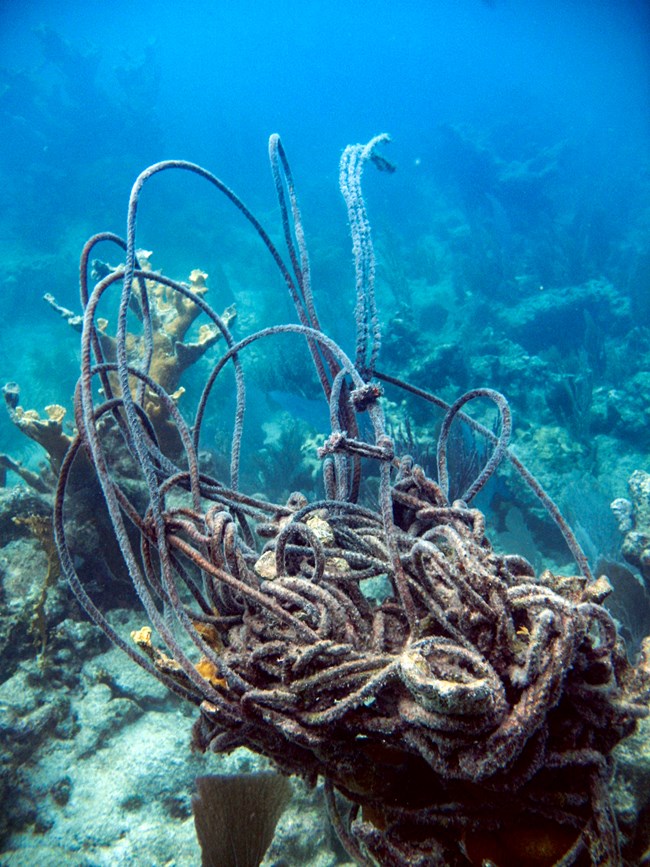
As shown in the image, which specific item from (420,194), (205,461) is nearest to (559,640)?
(205,461)

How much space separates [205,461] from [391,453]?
4084 millimetres

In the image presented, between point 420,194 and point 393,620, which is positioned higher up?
point 420,194

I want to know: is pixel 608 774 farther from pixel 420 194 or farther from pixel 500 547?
pixel 420 194

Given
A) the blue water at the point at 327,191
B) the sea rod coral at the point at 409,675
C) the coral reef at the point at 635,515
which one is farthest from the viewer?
the blue water at the point at 327,191

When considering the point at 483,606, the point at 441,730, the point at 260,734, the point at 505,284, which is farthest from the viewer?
the point at 505,284

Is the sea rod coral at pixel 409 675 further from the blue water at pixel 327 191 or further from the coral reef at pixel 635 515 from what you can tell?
the blue water at pixel 327 191

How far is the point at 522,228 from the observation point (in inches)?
892

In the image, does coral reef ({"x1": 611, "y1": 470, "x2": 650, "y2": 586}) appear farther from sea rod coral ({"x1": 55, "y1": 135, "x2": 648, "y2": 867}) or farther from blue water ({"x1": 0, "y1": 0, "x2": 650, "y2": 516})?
blue water ({"x1": 0, "y1": 0, "x2": 650, "y2": 516})

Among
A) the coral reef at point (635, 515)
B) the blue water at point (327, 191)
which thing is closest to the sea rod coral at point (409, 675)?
the coral reef at point (635, 515)

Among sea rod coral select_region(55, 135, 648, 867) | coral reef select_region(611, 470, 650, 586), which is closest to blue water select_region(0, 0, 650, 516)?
coral reef select_region(611, 470, 650, 586)

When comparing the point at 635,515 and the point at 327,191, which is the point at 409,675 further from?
the point at 327,191

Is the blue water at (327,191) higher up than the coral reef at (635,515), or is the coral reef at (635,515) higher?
the blue water at (327,191)

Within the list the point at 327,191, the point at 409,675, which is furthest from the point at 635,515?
the point at 327,191

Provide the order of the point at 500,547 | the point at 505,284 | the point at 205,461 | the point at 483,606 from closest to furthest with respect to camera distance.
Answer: the point at 483,606, the point at 205,461, the point at 500,547, the point at 505,284
